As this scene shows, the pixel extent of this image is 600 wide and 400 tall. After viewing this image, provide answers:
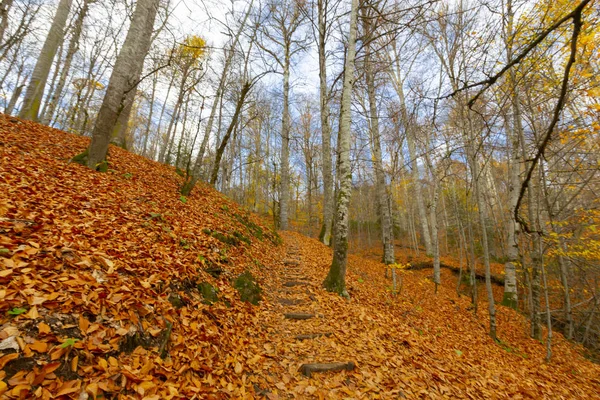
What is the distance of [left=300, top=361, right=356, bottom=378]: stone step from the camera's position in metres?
2.95

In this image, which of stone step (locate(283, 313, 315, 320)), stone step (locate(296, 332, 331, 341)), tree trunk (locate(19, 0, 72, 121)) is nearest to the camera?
stone step (locate(296, 332, 331, 341))

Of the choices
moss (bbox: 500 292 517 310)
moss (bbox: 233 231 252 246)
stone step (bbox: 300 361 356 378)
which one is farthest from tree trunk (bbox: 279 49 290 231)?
stone step (bbox: 300 361 356 378)

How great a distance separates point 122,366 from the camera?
1962 millimetres

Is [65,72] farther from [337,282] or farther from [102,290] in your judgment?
[337,282]

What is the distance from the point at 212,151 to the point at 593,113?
2319cm

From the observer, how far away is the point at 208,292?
3586 mm

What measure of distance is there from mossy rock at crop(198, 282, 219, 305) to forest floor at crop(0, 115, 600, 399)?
1.4 inches

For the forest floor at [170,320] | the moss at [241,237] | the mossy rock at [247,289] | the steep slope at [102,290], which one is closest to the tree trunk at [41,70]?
the forest floor at [170,320]

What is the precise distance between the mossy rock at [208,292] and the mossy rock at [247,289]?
0.68 metres

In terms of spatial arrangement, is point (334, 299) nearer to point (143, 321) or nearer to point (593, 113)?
point (143, 321)

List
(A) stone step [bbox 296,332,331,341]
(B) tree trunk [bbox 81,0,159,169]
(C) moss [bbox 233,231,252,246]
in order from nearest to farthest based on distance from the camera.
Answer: (A) stone step [bbox 296,332,331,341]
(B) tree trunk [bbox 81,0,159,169]
(C) moss [bbox 233,231,252,246]

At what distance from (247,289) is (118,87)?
213 inches

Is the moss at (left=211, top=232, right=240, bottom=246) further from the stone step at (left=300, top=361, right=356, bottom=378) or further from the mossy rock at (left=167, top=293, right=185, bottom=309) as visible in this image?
the stone step at (left=300, top=361, right=356, bottom=378)

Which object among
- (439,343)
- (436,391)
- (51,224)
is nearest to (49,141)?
(51,224)
